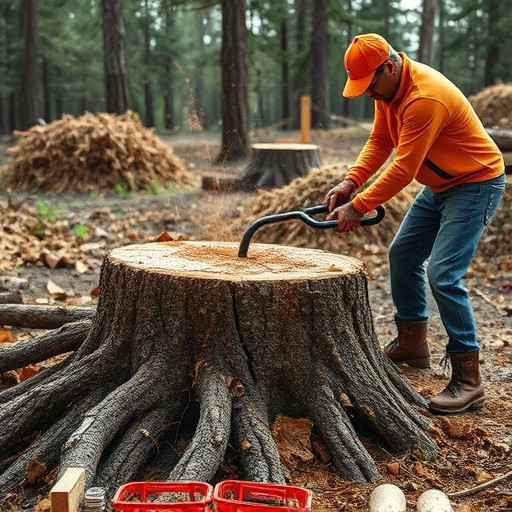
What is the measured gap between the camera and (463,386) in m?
3.82

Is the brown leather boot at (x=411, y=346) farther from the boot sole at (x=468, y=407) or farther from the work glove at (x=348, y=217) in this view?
the work glove at (x=348, y=217)

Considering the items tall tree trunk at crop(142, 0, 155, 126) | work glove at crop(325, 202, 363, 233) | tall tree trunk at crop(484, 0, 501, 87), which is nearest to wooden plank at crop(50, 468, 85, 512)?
work glove at crop(325, 202, 363, 233)

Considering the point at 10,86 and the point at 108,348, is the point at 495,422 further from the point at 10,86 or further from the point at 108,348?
the point at 10,86

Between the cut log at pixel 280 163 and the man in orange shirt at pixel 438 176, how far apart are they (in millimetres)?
6470

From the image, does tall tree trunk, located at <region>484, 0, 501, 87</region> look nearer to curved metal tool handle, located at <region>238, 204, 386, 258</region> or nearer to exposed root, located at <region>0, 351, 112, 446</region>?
curved metal tool handle, located at <region>238, 204, 386, 258</region>

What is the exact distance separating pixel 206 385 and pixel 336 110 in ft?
188

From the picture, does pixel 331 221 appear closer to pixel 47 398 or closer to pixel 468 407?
pixel 468 407

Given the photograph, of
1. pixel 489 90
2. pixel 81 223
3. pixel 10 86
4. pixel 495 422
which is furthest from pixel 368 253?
pixel 10 86

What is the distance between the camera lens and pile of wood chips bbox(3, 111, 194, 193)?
11516 mm

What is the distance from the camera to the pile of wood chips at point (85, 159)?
1152cm

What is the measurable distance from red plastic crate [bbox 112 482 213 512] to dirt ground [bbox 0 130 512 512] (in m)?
0.46

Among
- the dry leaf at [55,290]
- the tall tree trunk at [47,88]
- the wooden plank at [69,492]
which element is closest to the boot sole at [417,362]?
the wooden plank at [69,492]

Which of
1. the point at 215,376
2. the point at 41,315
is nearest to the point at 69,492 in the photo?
the point at 215,376

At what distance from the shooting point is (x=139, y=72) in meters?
36.2
